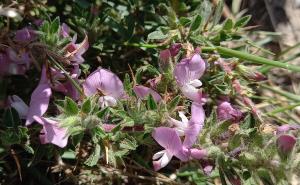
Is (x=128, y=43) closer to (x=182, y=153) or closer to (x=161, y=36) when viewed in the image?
(x=161, y=36)

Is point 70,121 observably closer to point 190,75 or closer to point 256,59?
point 190,75

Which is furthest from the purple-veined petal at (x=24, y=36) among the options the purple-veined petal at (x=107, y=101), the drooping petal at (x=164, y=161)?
the drooping petal at (x=164, y=161)

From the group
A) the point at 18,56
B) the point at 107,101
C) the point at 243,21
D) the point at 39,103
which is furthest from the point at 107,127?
the point at 243,21

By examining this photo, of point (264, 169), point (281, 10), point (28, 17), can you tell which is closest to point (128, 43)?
point (28, 17)

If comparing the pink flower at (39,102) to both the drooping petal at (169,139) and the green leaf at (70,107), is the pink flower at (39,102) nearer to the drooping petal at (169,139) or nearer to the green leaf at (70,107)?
the green leaf at (70,107)

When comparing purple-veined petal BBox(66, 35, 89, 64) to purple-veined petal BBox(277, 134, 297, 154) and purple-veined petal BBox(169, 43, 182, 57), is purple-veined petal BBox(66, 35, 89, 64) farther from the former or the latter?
purple-veined petal BBox(277, 134, 297, 154)
